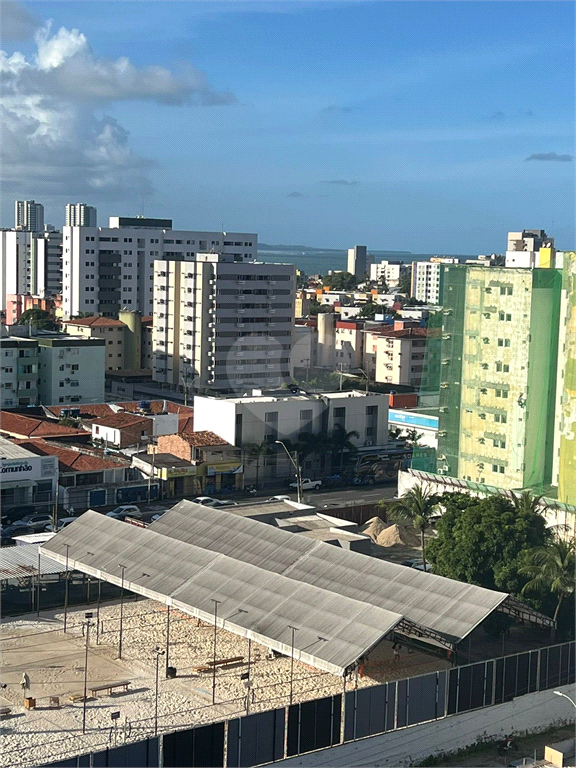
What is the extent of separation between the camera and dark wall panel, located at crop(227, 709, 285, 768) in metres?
11.1

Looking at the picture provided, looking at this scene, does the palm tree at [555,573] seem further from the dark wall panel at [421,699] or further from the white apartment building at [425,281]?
the white apartment building at [425,281]

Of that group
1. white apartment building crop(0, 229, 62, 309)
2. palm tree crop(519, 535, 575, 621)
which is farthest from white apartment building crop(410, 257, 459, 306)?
palm tree crop(519, 535, 575, 621)

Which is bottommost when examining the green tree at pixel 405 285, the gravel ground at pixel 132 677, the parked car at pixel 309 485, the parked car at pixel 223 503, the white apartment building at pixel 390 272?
the gravel ground at pixel 132 677

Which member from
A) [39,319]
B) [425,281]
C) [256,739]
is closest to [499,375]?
[256,739]

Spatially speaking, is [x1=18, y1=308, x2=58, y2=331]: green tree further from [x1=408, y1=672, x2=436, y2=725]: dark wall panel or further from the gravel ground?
[x1=408, y1=672, x2=436, y2=725]: dark wall panel

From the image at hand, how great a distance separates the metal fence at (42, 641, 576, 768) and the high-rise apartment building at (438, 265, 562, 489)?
993 centimetres

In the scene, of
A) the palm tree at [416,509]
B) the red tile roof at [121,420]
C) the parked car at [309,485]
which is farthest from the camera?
the red tile roof at [121,420]

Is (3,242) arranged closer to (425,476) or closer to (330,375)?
(330,375)

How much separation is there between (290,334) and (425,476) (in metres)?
17.9

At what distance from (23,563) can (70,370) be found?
58.8ft

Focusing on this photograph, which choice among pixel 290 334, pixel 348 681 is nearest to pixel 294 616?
pixel 348 681

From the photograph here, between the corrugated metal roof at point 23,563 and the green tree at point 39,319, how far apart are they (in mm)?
28724

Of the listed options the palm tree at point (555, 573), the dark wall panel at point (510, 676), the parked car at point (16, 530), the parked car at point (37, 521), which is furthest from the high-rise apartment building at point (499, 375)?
the dark wall panel at point (510, 676)

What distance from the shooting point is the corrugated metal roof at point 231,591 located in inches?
532
